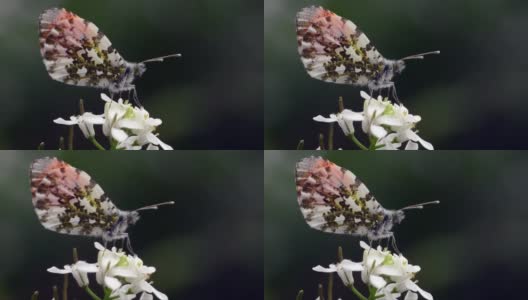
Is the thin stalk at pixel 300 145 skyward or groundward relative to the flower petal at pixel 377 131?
groundward

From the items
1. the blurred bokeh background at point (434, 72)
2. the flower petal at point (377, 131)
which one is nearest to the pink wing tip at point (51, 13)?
the blurred bokeh background at point (434, 72)

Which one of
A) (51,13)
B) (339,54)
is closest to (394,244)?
(339,54)

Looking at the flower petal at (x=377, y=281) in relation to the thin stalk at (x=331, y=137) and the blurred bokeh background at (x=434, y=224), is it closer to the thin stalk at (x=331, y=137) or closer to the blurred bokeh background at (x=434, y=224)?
the blurred bokeh background at (x=434, y=224)

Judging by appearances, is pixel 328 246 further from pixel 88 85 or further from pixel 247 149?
pixel 88 85

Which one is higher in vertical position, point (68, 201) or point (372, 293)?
point (68, 201)

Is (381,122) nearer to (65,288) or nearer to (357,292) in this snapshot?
(357,292)
